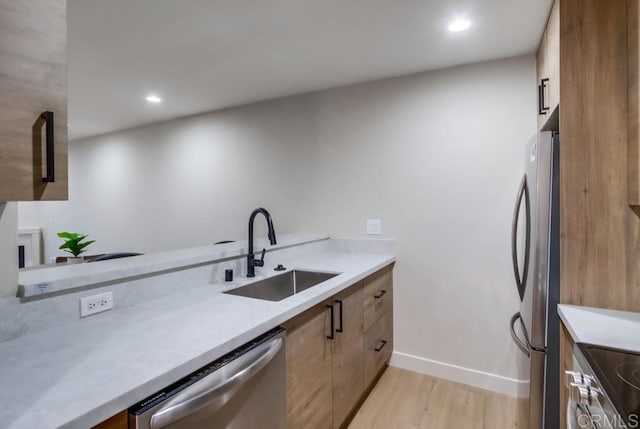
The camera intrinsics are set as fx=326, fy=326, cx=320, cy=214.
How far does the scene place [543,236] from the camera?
1525mm

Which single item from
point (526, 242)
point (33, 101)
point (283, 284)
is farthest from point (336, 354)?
point (33, 101)

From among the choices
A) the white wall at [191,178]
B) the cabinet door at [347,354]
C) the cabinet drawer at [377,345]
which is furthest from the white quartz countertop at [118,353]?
the white wall at [191,178]

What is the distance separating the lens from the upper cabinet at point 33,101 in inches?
27.3

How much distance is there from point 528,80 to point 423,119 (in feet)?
2.35

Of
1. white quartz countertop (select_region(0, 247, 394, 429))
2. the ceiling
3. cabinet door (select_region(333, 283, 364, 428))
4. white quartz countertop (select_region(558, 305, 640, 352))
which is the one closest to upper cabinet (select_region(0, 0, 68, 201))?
white quartz countertop (select_region(0, 247, 394, 429))

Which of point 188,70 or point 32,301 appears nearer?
point 32,301

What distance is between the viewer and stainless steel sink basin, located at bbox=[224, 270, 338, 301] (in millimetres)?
1881

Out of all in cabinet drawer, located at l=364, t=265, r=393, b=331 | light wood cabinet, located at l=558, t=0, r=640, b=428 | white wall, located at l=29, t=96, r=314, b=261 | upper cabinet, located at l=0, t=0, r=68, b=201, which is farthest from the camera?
white wall, located at l=29, t=96, r=314, b=261

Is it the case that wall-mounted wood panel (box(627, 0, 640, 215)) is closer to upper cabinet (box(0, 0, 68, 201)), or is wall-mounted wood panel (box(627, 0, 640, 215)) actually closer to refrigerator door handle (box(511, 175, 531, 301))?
refrigerator door handle (box(511, 175, 531, 301))

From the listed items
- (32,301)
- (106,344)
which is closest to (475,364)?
(106,344)

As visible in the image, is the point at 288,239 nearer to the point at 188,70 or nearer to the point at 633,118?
the point at 188,70

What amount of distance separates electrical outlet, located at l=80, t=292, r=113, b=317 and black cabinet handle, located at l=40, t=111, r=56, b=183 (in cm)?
64

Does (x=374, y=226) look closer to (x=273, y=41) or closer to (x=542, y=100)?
(x=542, y=100)

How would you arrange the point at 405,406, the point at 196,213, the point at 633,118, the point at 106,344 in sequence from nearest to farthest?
the point at 106,344, the point at 633,118, the point at 405,406, the point at 196,213
